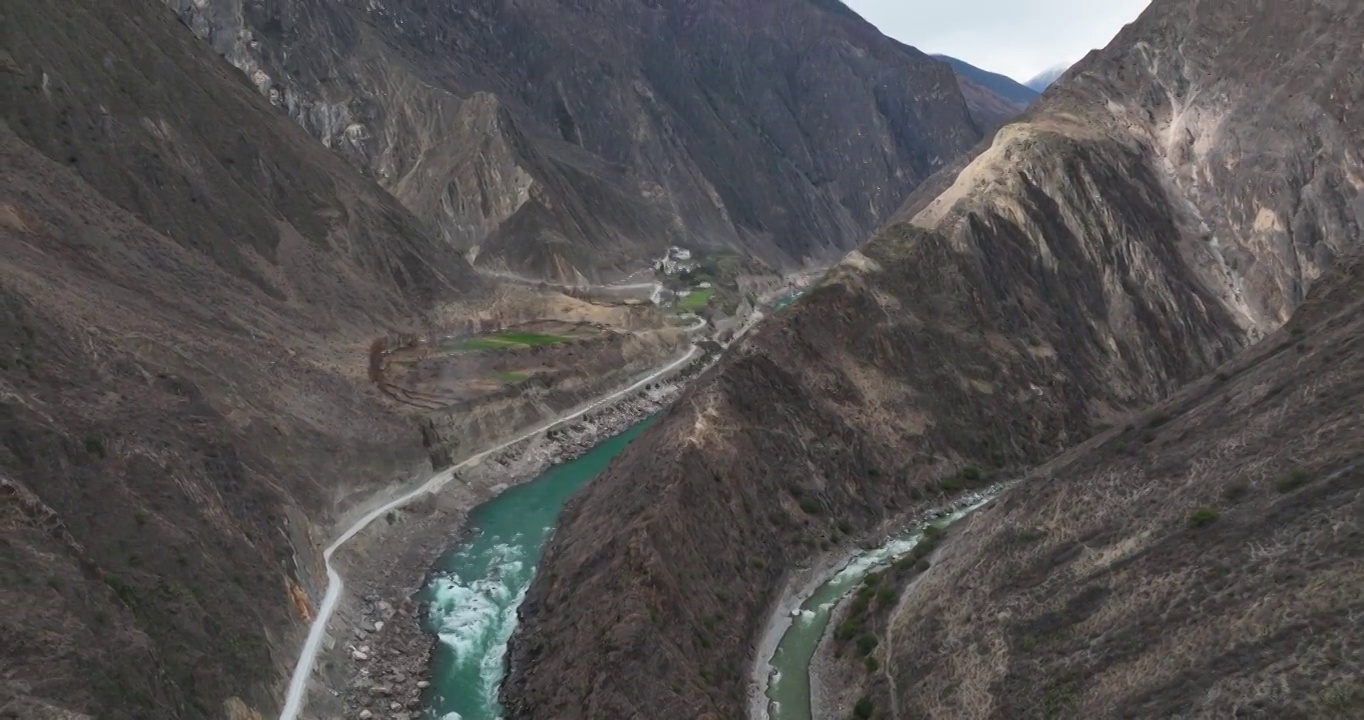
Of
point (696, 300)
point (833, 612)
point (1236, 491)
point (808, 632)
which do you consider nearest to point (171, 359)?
point (808, 632)

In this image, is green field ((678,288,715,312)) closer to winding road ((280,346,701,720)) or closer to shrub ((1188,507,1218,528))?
winding road ((280,346,701,720))

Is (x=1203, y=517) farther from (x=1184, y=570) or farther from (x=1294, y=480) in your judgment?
(x=1294, y=480)

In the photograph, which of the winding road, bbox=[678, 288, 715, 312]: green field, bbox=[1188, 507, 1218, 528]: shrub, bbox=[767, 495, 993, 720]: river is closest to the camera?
bbox=[1188, 507, 1218, 528]: shrub

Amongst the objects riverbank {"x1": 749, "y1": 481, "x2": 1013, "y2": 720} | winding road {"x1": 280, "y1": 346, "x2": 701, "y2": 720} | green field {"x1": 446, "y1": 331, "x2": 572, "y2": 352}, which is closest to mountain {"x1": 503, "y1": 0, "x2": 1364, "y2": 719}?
riverbank {"x1": 749, "y1": 481, "x2": 1013, "y2": 720}

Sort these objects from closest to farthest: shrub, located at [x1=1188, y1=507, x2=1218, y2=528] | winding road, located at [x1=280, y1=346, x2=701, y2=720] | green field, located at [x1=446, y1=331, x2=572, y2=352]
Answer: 1. shrub, located at [x1=1188, y1=507, x2=1218, y2=528]
2. winding road, located at [x1=280, y1=346, x2=701, y2=720]
3. green field, located at [x1=446, y1=331, x2=572, y2=352]

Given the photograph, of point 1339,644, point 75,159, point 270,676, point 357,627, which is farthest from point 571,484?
point 1339,644

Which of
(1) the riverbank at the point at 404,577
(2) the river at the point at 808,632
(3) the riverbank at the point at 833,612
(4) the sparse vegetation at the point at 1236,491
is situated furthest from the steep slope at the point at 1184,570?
(1) the riverbank at the point at 404,577

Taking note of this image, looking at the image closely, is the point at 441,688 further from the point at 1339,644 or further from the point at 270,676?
the point at 1339,644
